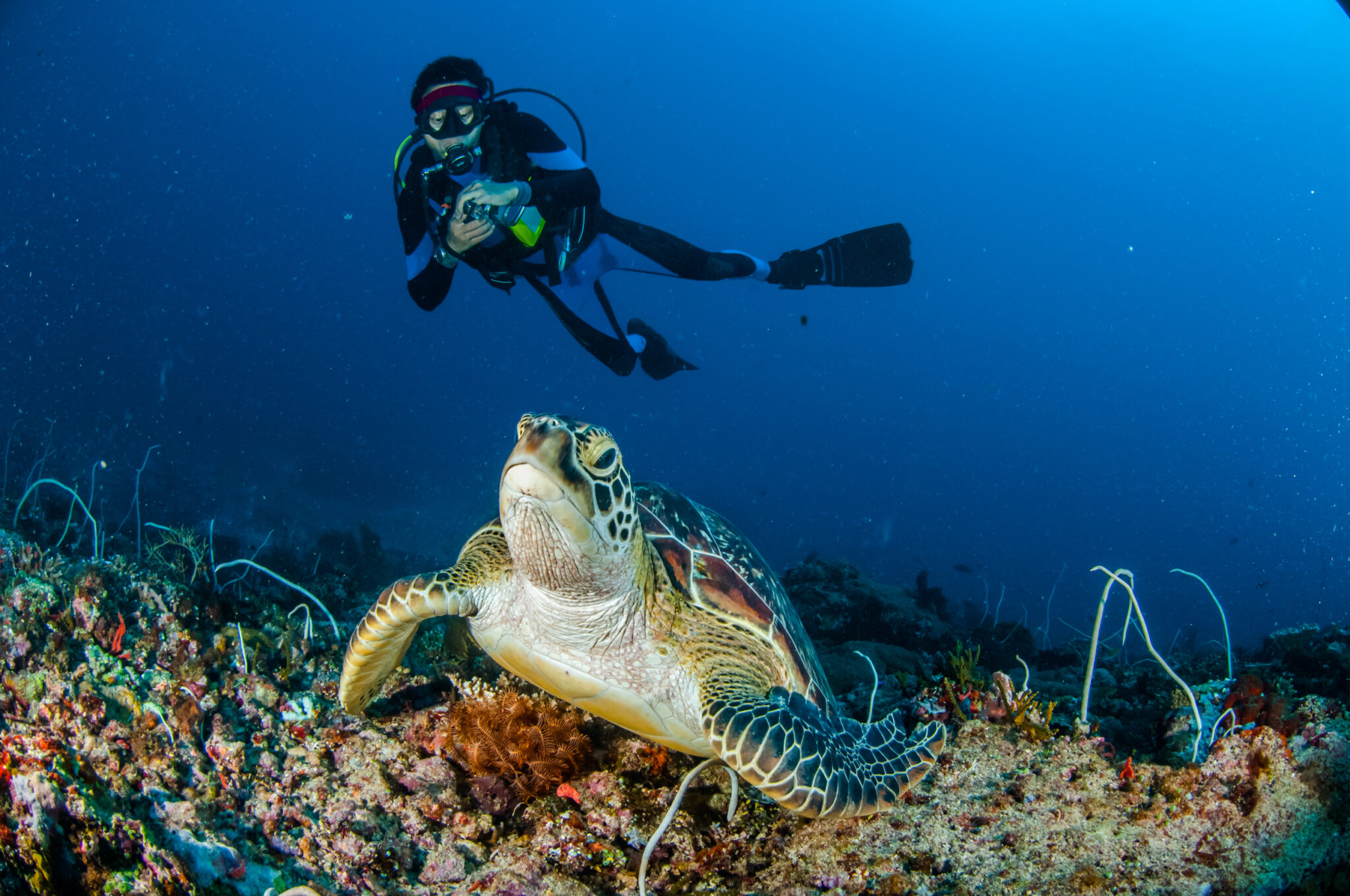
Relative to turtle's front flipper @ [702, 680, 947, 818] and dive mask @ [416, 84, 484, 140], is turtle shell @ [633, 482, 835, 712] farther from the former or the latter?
dive mask @ [416, 84, 484, 140]

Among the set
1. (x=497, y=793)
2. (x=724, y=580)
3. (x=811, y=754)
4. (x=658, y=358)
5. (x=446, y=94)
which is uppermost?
(x=446, y=94)

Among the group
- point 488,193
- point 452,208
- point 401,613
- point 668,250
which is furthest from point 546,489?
point 668,250

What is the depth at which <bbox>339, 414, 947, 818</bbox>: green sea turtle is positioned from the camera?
5.82ft

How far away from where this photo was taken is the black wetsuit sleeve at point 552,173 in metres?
5.16

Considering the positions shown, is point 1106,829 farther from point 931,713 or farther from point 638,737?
point 638,737

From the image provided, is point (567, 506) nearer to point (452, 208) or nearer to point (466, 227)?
point (466, 227)

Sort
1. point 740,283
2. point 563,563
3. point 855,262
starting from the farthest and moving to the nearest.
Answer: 1. point 740,283
2. point 855,262
3. point 563,563

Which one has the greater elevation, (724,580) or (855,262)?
(855,262)

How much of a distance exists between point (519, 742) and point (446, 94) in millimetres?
5564

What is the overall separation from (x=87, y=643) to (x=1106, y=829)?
3851mm

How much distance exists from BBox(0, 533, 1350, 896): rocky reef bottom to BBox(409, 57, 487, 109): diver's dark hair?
476 centimetres

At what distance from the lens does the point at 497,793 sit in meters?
2.04

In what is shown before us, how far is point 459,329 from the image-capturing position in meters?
91.1

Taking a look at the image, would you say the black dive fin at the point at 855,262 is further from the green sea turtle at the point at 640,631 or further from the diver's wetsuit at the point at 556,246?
the green sea turtle at the point at 640,631
